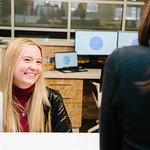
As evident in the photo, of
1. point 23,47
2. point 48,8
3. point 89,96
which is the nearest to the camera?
point 23,47

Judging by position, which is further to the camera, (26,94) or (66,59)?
(66,59)

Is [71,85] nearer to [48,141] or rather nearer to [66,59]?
[66,59]

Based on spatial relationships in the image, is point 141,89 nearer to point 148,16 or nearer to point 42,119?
point 148,16

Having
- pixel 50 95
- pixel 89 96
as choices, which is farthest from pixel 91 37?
pixel 50 95

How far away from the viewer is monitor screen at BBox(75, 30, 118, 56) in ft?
10.9

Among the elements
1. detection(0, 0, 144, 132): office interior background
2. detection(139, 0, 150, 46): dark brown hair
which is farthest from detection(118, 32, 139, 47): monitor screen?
detection(139, 0, 150, 46): dark brown hair

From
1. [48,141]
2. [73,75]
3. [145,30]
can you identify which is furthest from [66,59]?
[145,30]

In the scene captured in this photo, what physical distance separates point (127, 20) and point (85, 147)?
4416 mm

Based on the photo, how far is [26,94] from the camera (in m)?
1.45

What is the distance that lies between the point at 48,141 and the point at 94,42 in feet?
7.75

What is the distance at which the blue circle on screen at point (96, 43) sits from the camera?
333cm

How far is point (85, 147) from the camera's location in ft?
3.53

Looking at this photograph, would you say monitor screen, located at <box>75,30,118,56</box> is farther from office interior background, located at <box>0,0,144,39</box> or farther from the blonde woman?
the blonde woman

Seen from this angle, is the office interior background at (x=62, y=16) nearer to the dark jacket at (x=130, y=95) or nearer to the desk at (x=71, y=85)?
the desk at (x=71, y=85)
